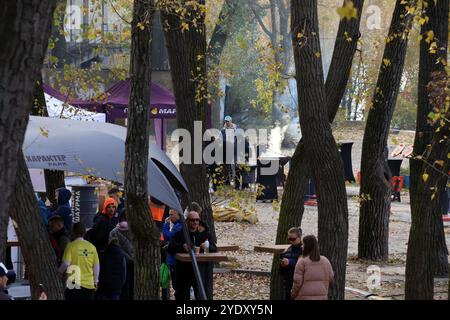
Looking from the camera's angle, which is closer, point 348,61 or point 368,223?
point 348,61

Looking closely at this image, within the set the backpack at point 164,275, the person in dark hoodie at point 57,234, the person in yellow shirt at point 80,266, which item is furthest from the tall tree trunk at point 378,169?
the person in yellow shirt at point 80,266

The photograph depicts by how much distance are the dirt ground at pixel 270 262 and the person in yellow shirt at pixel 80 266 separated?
13.4ft

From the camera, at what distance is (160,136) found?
98.9 ft

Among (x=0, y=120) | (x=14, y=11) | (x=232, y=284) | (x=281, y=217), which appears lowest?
(x=232, y=284)

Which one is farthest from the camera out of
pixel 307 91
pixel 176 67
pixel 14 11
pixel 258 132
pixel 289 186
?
pixel 258 132

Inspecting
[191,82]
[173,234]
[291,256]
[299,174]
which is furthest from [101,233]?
[191,82]

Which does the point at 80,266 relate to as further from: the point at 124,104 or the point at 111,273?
the point at 124,104

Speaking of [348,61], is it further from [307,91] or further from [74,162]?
[74,162]

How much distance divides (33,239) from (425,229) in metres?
5.50

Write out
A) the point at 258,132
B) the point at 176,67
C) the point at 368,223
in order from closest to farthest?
the point at 176,67 → the point at 368,223 → the point at 258,132

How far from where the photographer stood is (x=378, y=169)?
20203 mm

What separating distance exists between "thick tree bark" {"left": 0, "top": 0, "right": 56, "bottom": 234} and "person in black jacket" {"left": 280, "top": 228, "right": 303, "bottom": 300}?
8.32 m
